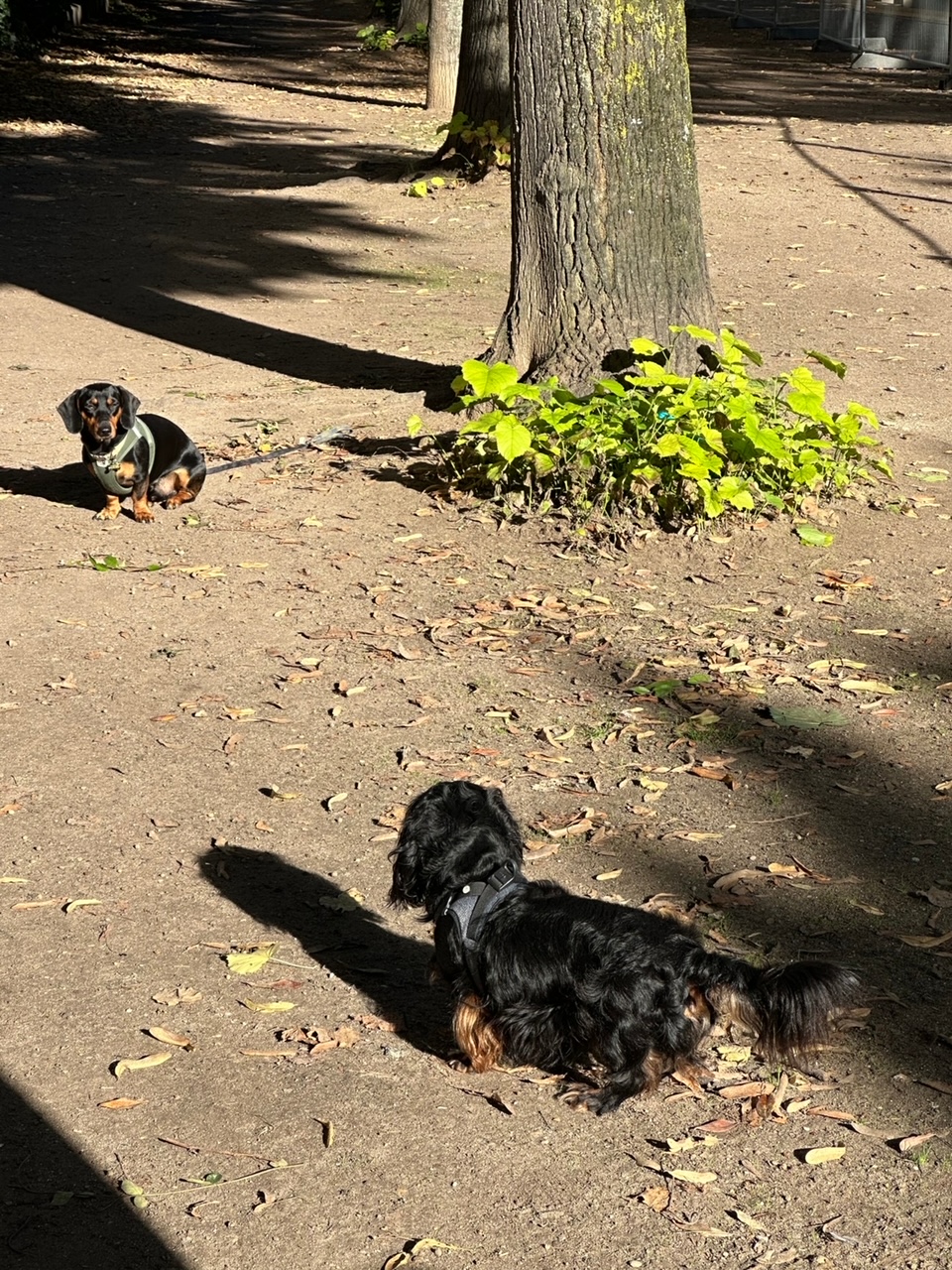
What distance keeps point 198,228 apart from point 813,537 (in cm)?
966

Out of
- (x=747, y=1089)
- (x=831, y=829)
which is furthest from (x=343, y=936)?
(x=831, y=829)

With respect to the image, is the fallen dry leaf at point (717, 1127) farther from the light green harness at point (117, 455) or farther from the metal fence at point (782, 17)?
the metal fence at point (782, 17)

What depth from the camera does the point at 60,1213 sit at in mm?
3195

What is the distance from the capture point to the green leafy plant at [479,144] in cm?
1557

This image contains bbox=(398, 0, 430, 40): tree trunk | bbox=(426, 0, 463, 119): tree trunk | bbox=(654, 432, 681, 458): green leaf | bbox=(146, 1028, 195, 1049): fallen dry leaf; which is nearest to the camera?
bbox=(146, 1028, 195, 1049): fallen dry leaf

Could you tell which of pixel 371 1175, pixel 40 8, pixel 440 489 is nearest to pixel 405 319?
pixel 440 489

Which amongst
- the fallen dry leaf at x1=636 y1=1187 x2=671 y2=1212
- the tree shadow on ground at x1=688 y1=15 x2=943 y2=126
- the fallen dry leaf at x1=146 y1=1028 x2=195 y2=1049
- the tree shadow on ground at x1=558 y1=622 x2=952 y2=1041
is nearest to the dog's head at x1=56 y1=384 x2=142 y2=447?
the tree shadow on ground at x1=558 y1=622 x2=952 y2=1041

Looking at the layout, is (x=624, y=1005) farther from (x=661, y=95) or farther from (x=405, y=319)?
(x=405, y=319)

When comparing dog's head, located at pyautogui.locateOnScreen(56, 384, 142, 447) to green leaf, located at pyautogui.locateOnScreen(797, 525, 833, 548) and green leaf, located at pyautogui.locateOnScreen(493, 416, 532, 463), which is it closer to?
green leaf, located at pyautogui.locateOnScreen(493, 416, 532, 463)

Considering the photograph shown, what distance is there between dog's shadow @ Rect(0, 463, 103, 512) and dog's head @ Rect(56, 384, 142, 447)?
811 millimetres

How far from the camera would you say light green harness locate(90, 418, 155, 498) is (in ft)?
23.6

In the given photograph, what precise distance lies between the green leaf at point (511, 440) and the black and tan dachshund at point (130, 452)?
70.5 inches

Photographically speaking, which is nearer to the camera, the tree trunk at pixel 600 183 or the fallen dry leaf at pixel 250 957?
the fallen dry leaf at pixel 250 957

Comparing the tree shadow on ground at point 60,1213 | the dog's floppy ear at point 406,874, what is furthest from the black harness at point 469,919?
the tree shadow on ground at point 60,1213
